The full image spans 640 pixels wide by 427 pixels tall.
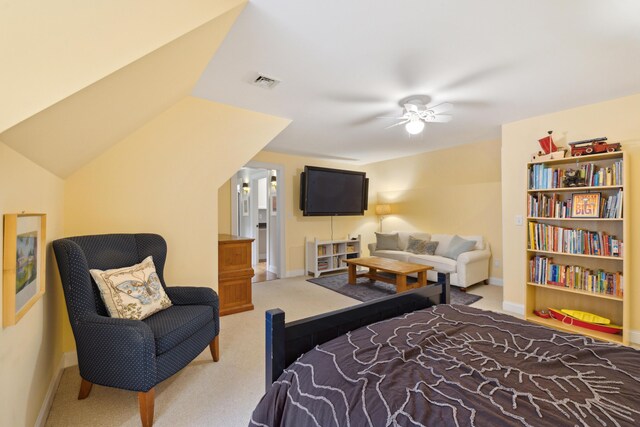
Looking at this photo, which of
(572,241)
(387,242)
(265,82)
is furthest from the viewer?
(387,242)

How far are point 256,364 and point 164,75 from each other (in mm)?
2180

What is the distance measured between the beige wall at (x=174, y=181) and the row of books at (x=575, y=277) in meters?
3.35

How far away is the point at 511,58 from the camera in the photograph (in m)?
2.04

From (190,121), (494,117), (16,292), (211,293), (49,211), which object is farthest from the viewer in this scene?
(494,117)

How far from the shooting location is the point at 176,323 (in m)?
1.87

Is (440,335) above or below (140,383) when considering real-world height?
above

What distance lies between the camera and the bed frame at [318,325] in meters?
1.25

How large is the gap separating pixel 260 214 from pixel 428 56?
5.60 metres

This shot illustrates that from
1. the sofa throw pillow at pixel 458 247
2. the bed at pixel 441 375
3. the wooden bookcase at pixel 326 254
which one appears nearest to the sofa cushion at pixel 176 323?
the bed at pixel 441 375

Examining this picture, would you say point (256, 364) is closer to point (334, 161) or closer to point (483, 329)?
point (483, 329)

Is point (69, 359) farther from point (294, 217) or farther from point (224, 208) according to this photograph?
point (294, 217)

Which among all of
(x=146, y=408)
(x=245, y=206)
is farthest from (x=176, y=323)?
(x=245, y=206)

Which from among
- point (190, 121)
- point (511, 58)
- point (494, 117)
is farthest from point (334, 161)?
point (511, 58)

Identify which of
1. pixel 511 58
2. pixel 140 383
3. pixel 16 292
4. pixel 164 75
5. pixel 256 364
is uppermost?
pixel 511 58
